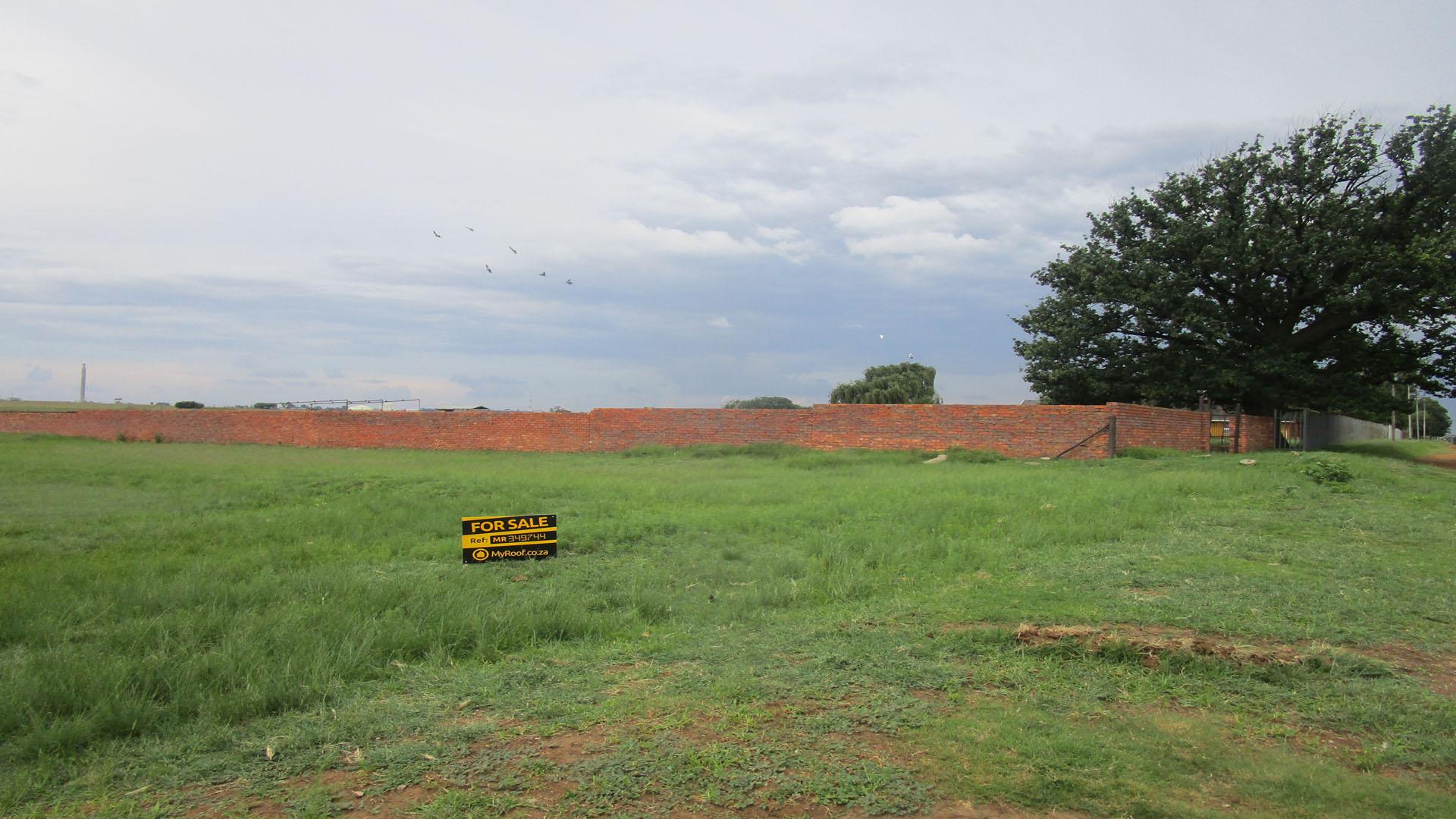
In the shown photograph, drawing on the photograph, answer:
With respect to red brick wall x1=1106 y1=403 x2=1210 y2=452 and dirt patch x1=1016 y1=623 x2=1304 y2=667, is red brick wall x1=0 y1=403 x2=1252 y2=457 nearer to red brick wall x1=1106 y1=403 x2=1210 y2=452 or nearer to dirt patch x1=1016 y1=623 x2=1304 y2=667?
red brick wall x1=1106 y1=403 x2=1210 y2=452

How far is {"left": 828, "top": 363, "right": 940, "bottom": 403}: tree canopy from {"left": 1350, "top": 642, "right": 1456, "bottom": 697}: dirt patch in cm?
3756

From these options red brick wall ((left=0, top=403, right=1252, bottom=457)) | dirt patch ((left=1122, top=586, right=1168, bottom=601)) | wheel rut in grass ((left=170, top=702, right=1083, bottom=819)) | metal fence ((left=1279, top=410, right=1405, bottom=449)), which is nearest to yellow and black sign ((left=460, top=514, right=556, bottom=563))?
wheel rut in grass ((left=170, top=702, right=1083, bottom=819))

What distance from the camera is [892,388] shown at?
4416cm

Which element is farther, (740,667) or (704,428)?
(704,428)

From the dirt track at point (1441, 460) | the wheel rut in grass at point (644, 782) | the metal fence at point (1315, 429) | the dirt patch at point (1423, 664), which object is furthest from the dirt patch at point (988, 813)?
the metal fence at point (1315, 429)

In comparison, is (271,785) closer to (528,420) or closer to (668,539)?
(668,539)

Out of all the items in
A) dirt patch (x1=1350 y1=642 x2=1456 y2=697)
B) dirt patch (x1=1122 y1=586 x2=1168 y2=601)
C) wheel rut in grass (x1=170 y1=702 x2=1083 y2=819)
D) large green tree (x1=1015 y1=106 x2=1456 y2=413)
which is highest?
large green tree (x1=1015 y1=106 x2=1456 y2=413)

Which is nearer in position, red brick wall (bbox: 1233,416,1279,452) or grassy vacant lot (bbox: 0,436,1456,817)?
grassy vacant lot (bbox: 0,436,1456,817)

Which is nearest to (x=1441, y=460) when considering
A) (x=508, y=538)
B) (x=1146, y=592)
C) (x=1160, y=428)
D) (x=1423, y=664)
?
(x=1160, y=428)

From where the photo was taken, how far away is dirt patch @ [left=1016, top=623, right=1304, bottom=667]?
4754 mm

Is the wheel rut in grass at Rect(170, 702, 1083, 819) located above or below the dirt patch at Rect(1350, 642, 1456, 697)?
below

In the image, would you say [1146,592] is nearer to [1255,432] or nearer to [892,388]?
[1255,432]

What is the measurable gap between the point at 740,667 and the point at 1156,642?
2.37 m

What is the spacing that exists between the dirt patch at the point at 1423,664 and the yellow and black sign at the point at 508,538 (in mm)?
6028
